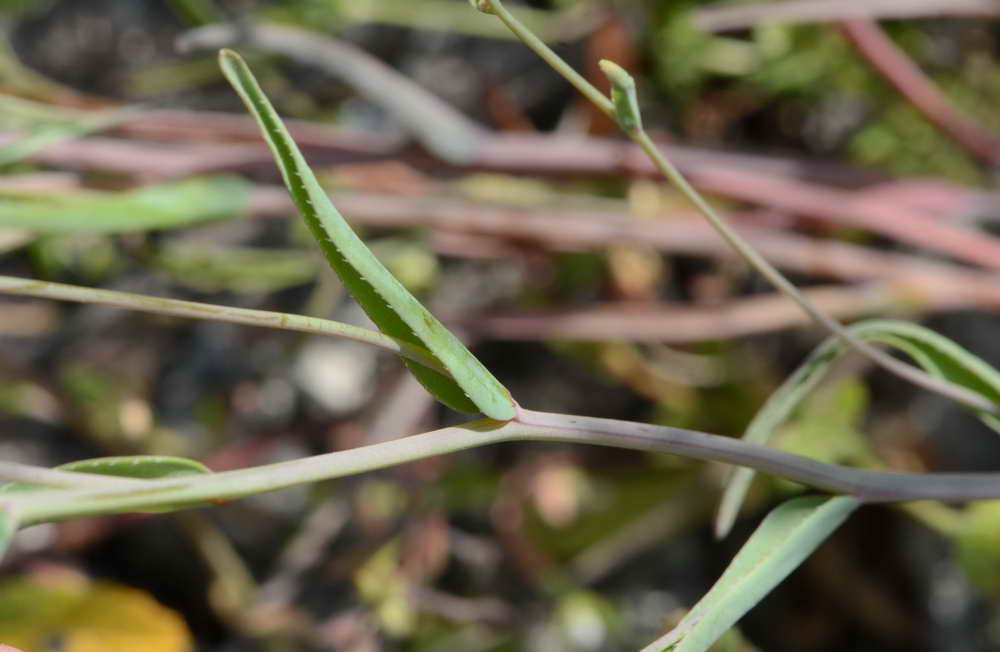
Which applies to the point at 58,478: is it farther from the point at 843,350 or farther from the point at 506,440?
the point at 843,350

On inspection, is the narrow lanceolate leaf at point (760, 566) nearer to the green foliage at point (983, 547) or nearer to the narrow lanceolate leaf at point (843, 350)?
the narrow lanceolate leaf at point (843, 350)

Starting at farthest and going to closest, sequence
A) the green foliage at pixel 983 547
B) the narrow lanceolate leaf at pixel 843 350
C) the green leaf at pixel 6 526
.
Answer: the green foliage at pixel 983 547, the narrow lanceolate leaf at pixel 843 350, the green leaf at pixel 6 526

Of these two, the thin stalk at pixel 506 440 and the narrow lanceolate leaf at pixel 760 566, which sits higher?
the thin stalk at pixel 506 440

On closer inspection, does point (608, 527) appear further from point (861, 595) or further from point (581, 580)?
point (861, 595)

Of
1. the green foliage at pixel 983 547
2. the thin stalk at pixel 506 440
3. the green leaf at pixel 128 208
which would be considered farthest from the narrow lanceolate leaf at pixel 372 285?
the green foliage at pixel 983 547

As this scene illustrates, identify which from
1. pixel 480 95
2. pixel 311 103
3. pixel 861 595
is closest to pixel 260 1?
pixel 311 103

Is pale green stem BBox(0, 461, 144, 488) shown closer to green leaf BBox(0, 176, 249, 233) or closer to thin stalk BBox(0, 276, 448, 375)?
thin stalk BBox(0, 276, 448, 375)
